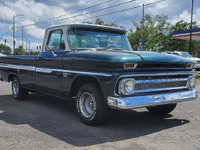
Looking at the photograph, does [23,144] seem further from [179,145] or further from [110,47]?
[110,47]

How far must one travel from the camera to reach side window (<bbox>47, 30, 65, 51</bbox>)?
5.17 m

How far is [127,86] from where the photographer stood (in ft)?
12.1

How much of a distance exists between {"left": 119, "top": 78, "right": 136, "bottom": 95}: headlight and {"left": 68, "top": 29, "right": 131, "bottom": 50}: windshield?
5.14 ft

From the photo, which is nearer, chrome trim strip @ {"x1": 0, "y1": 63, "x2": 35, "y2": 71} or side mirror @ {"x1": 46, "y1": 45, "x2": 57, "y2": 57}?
side mirror @ {"x1": 46, "y1": 45, "x2": 57, "y2": 57}

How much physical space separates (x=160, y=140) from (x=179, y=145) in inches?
11.8

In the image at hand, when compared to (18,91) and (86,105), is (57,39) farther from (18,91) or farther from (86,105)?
(18,91)

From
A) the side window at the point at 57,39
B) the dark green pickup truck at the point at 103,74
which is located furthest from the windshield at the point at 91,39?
the side window at the point at 57,39

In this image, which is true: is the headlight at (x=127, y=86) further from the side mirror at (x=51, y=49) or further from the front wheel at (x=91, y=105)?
the side mirror at (x=51, y=49)

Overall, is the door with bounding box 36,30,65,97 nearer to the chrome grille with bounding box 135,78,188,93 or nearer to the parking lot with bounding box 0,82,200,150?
the parking lot with bounding box 0,82,200,150

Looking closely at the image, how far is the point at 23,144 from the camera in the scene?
3.41 metres

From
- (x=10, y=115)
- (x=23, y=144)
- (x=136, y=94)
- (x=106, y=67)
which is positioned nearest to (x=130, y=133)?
(x=136, y=94)

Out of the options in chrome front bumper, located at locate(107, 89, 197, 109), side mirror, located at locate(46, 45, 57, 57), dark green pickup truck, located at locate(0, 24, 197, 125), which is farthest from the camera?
side mirror, located at locate(46, 45, 57, 57)

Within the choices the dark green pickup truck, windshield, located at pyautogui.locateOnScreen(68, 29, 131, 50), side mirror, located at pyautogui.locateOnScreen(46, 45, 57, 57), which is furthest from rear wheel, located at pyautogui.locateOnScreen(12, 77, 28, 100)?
windshield, located at pyautogui.locateOnScreen(68, 29, 131, 50)

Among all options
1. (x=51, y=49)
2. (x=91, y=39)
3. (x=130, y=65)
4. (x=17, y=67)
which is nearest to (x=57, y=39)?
(x=51, y=49)
